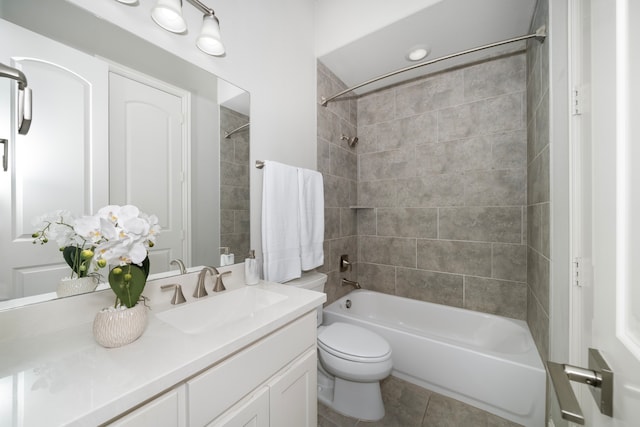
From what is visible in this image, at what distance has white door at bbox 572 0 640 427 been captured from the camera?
15.1 inches

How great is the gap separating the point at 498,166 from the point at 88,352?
8.02 ft

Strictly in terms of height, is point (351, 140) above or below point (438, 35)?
below

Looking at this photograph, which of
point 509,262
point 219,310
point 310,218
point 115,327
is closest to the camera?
point 115,327

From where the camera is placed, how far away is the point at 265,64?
1.49 metres

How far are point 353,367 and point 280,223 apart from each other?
3.01ft

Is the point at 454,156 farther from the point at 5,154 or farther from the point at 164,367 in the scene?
the point at 5,154

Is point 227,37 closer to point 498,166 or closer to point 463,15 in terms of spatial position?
point 463,15

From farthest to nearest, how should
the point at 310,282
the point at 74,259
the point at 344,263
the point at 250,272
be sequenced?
the point at 344,263 < the point at 310,282 < the point at 250,272 < the point at 74,259

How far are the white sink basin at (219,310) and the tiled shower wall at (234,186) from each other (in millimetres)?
249

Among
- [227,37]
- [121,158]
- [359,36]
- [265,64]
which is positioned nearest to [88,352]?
[121,158]

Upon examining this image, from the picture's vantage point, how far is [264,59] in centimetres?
148

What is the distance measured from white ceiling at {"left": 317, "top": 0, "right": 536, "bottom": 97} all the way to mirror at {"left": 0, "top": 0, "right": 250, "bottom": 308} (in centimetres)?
106

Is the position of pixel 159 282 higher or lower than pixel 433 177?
lower

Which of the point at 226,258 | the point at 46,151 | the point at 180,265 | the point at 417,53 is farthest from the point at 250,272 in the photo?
the point at 417,53
